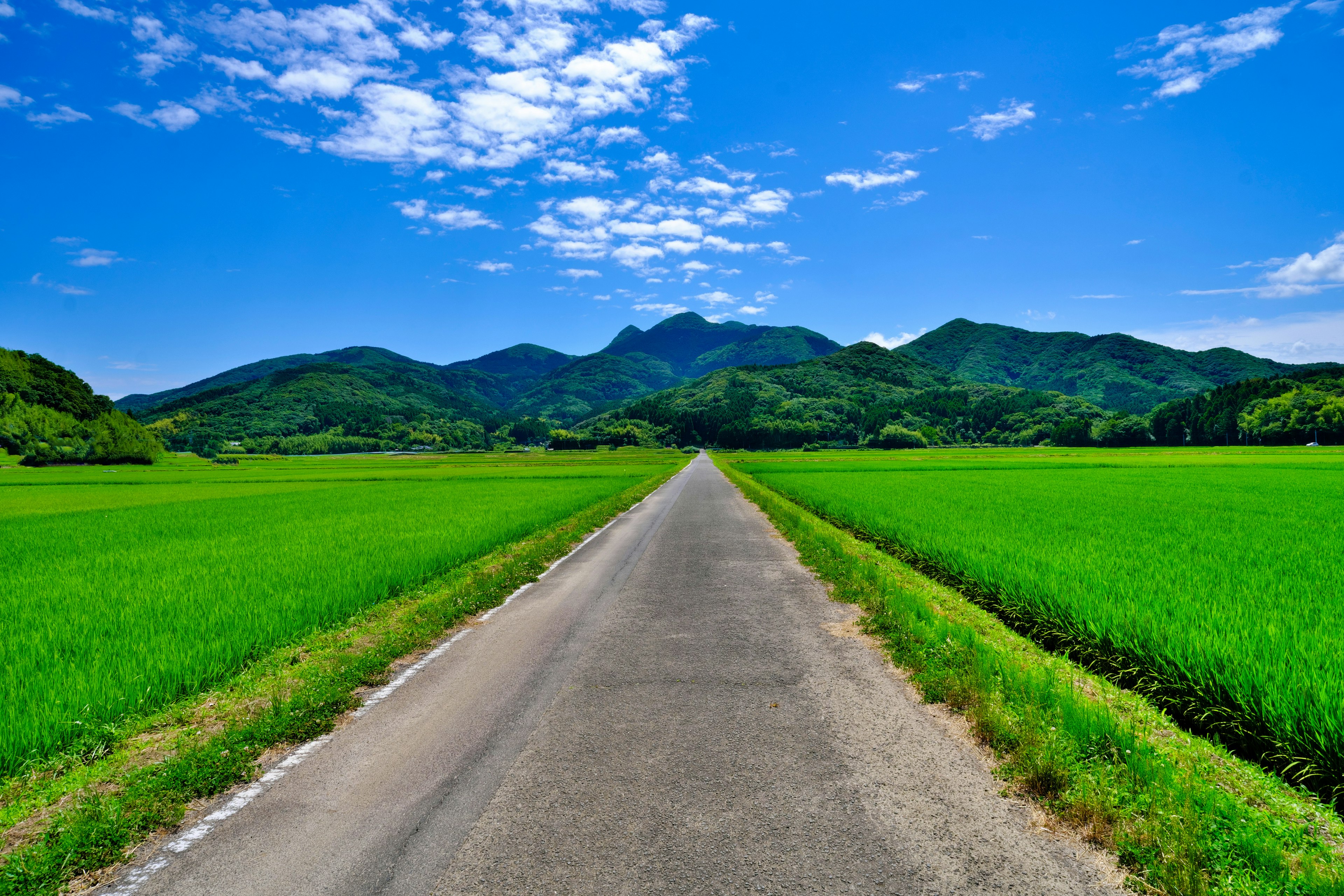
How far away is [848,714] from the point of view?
5137 millimetres

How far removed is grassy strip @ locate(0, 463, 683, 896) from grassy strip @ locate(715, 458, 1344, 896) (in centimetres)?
543

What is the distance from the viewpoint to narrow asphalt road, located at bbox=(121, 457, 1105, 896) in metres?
3.05

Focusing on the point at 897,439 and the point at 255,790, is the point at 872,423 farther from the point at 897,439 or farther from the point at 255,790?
the point at 255,790

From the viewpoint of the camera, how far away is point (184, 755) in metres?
4.27

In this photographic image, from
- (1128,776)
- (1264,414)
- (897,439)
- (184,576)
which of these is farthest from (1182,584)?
(897,439)

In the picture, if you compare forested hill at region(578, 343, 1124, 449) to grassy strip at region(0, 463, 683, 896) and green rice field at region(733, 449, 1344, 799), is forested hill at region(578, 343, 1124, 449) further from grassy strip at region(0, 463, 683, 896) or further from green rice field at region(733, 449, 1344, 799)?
grassy strip at region(0, 463, 683, 896)

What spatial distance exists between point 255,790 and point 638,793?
2.60 metres

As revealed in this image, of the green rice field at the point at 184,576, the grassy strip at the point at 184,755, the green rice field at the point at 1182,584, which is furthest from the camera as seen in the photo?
the green rice field at the point at 184,576

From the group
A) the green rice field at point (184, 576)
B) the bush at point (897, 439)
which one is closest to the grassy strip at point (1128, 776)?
the green rice field at point (184, 576)

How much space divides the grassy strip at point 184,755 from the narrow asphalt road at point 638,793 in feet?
1.23

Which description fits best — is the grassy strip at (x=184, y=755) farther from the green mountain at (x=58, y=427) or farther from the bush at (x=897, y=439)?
the bush at (x=897, y=439)

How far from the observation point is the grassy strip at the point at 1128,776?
9.66 feet

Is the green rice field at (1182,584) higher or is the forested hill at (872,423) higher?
the forested hill at (872,423)

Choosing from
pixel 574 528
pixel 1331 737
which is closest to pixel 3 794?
pixel 1331 737
